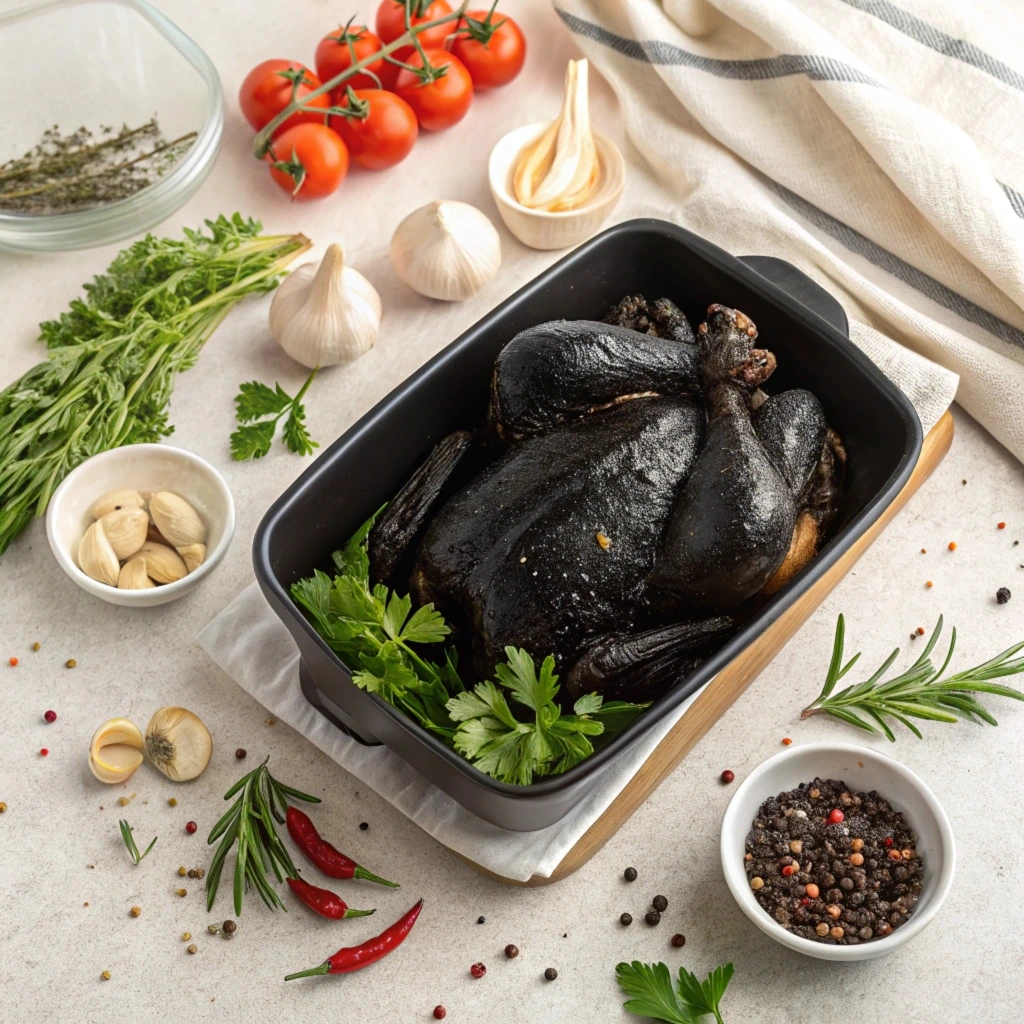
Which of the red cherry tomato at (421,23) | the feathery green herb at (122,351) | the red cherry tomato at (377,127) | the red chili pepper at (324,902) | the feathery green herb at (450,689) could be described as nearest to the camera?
the feathery green herb at (450,689)

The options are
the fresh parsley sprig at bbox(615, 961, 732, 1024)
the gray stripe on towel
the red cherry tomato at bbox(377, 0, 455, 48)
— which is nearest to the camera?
the fresh parsley sprig at bbox(615, 961, 732, 1024)

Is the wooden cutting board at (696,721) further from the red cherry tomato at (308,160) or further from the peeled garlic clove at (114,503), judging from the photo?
the red cherry tomato at (308,160)

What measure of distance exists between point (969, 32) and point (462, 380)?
5.38ft

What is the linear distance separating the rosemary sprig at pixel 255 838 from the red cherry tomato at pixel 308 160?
150cm

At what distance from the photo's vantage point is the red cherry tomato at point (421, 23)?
3.13 meters

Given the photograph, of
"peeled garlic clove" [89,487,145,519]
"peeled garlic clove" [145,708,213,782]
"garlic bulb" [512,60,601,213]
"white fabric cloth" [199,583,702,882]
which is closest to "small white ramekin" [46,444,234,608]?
"peeled garlic clove" [89,487,145,519]

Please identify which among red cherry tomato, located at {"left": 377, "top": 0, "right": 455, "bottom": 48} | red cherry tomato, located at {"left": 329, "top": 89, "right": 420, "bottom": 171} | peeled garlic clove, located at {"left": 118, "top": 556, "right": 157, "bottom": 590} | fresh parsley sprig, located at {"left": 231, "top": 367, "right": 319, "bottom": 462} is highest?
red cherry tomato, located at {"left": 377, "top": 0, "right": 455, "bottom": 48}

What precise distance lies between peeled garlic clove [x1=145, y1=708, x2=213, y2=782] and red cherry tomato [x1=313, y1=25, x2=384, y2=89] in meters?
1.71

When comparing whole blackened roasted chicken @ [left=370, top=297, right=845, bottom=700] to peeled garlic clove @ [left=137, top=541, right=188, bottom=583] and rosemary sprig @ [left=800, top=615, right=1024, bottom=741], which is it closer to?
rosemary sprig @ [left=800, top=615, right=1024, bottom=741]

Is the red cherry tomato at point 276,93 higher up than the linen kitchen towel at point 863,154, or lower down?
lower down

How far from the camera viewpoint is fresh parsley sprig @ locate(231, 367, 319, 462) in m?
2.68

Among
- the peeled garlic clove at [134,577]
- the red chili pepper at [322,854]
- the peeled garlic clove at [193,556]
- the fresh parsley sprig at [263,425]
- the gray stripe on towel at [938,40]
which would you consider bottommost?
the red chili pepper at [322,854]

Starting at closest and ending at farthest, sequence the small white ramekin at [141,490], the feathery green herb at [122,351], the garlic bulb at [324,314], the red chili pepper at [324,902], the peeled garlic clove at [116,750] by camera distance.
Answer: the red chili pepper at [324,902] < the peeled garlic clove at [116,750] < the small white ramekin at [141,490] < the feathery green herb at [122,351] < the garlic bulb at [324,314]

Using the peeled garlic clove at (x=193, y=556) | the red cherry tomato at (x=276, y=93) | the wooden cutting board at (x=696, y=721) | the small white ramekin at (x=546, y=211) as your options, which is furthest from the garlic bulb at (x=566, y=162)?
the peeled garlic clove at (x=193, y=556)
